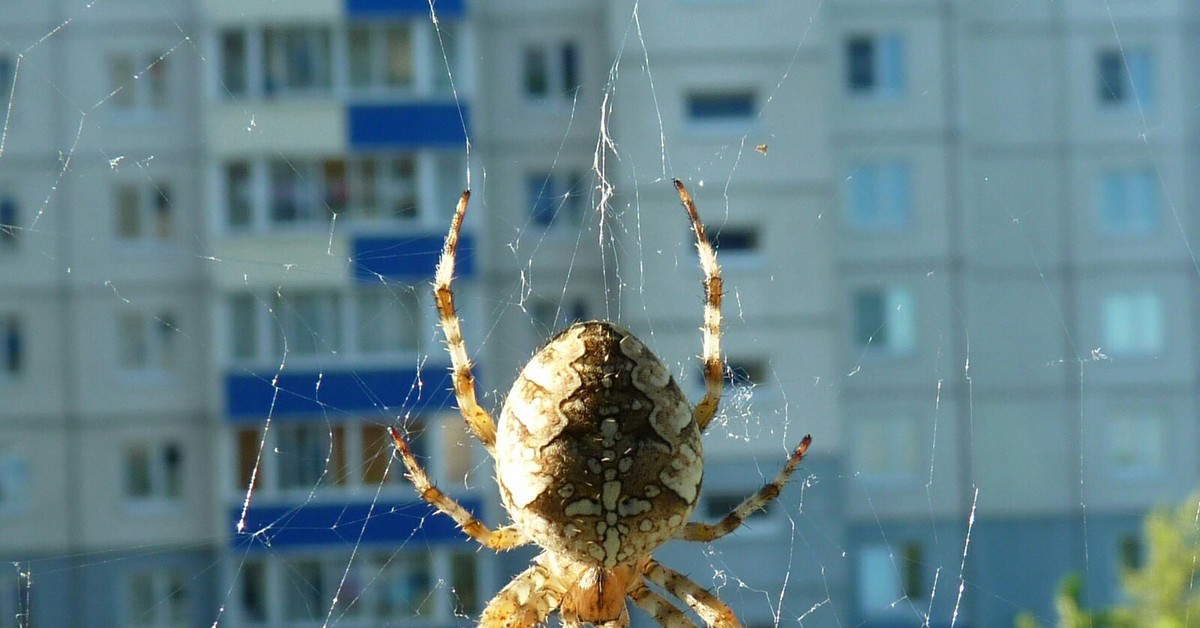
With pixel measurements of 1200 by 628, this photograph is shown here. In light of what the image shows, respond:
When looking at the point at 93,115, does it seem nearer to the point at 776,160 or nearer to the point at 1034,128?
the point at 776,160

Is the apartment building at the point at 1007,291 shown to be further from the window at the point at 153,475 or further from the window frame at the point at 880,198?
the window at the point at 153,475

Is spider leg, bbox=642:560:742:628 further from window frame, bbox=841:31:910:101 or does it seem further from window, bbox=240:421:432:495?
window frame, bbox=841:31:910:101

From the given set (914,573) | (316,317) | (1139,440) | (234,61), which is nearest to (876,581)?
(914,573)

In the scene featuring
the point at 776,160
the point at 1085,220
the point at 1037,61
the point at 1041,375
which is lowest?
the point at 1041,375

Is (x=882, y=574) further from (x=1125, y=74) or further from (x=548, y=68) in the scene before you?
(x=548, y=68)

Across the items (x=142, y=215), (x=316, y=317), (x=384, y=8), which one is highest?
(x=384, y=8)

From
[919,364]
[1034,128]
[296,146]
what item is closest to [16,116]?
[296,146]

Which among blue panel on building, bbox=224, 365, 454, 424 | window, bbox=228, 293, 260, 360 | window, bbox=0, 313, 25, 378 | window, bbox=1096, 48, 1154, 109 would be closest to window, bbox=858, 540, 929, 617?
window, bbox=1096, 48, 1154, 109
